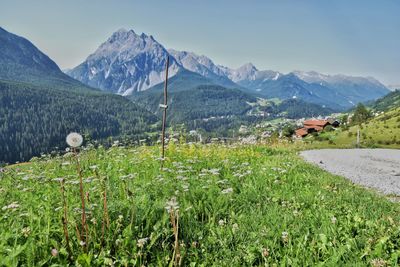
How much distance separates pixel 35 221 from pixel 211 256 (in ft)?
8.07

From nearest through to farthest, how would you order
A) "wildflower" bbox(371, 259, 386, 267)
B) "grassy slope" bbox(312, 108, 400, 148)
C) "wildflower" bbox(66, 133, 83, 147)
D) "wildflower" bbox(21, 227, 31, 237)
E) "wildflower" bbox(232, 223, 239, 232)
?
"wildflower" bbox(66, 133, 83, 147), "wildflower" bbox(371, 259, 386, 267), "wildflower" bbox(21, 227, 31, 237), "wildflower" bbox(232, 223, 239, 232), "grassy slope" bbox(312, 108, 400, 148)

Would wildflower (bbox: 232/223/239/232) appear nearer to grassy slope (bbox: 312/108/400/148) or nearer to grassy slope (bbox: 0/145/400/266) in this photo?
grassy slope (bbox: 0/145/400/266)

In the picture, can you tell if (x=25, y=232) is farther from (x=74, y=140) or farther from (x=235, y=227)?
(x=235, y=227)

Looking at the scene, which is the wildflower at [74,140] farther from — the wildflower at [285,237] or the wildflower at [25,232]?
the wildflower at [285,237]

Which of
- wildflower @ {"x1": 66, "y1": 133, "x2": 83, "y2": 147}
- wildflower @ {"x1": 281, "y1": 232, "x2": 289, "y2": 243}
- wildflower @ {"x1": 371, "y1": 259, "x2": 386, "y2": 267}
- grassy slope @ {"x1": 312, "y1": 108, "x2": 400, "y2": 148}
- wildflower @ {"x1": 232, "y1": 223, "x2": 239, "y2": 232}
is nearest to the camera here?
wildflower @ {"x1": 66, "y1": 133, "x2": 83, "y2": 147}

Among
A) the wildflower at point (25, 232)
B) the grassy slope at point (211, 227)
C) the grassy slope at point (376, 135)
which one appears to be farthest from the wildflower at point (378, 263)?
the grassy slope at point (376, 135)

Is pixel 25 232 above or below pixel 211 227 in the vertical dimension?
above

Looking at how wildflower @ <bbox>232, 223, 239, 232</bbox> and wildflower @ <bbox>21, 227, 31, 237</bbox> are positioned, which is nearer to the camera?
wildflower @ <bbox>21, 227, 31, 237</bbox>

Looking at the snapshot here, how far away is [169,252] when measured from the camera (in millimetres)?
4660

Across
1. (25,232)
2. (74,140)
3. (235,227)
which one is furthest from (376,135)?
(74,140)

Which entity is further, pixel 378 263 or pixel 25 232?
pixel 25 232

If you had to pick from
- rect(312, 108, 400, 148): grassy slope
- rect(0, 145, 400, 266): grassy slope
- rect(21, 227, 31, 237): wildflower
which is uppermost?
rect(21, 227, 31, 237): wildflower

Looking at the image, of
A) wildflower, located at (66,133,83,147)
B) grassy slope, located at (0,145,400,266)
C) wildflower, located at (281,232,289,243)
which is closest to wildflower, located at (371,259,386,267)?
grassy slope, located at (0,145,400,266)

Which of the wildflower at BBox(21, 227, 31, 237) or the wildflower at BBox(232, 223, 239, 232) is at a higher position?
the wildflower at BBox(21, 227, 31, 237)
